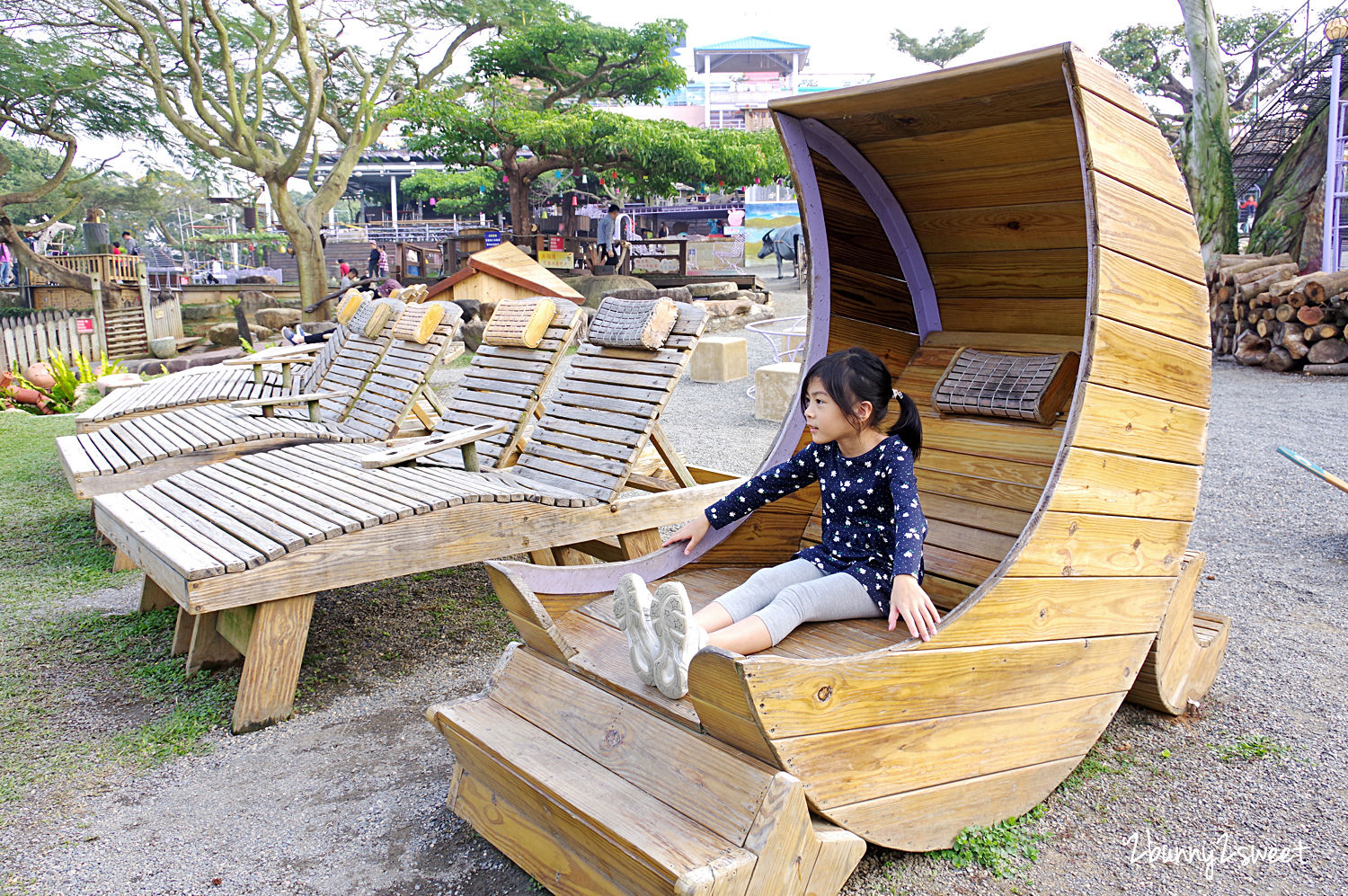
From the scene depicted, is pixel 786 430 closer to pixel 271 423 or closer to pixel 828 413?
pixel 828 413

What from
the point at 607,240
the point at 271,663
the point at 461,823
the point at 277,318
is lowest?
the point at 461,823

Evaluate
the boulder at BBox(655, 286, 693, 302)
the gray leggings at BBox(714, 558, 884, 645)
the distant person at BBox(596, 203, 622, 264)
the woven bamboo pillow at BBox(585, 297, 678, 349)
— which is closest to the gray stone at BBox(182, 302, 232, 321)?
the distant person at BBox(596, 203, 622, 264)

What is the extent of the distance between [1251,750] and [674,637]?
191 cm

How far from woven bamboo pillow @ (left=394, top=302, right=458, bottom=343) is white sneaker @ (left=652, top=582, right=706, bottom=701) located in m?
4.23

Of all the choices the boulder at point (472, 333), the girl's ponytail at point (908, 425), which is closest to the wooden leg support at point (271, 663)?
the girl's ponytail at point (908, 425)

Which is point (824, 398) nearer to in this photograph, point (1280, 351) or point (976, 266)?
point (976, 266)

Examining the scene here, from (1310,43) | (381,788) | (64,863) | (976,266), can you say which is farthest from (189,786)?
(1310,43)

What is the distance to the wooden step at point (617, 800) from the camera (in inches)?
73.0

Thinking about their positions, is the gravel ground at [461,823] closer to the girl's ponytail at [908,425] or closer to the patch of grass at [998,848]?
the patch of grass at [998,848]

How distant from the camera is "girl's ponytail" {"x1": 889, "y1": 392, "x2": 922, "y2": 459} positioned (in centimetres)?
267

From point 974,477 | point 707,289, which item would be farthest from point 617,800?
point 707,289

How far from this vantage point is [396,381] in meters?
5.91

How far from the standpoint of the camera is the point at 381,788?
2.78 metres

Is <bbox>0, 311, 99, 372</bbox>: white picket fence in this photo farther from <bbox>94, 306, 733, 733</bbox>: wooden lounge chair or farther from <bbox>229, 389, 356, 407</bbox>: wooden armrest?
<bbox>94, 306, 733, 733</bbox>: wooden lounge chair
